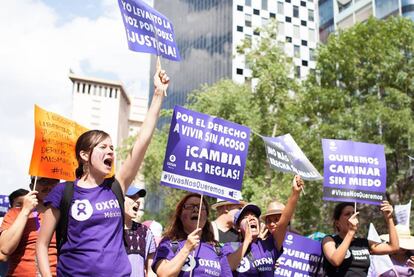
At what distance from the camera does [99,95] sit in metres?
134

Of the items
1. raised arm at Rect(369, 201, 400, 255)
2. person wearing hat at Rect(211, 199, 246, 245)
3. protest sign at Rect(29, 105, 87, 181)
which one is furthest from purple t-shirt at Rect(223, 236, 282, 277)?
protest sign at Rect(29, 105, 87, 181)

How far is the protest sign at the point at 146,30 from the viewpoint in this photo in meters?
4.68

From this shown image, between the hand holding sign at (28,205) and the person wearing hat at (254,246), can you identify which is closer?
the hand holding sign at (28,205)

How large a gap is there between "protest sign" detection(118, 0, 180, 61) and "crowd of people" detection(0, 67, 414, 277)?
776mm

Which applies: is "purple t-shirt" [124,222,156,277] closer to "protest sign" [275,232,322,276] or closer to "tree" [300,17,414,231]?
"protest sign" [275,232,322,276]

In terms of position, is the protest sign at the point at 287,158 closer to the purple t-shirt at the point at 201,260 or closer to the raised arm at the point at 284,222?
the raised arm at the point at 284,222

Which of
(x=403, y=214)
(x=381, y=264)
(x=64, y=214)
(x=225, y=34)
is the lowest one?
(x=381, y=264)

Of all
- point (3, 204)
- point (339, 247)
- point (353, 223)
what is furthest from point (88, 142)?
point (3, 204)

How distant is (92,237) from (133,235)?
1551 millimetres

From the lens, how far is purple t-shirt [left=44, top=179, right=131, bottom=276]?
2980mm

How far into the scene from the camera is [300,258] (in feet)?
18.0

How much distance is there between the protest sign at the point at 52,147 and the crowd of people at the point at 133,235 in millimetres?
141

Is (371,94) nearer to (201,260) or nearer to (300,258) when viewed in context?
(300,258)

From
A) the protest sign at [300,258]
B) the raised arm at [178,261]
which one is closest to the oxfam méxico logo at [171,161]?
the raised arm at [178,261]
